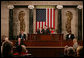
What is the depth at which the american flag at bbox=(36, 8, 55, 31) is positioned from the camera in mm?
16922

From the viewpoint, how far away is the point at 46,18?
55.6ft

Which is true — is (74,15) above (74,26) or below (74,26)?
above

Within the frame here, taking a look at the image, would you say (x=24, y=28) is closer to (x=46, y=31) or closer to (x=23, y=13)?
(x=23, y=13)

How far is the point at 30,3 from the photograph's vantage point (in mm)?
16906

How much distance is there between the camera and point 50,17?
1706 centimetres

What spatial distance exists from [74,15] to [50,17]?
2.69 meters

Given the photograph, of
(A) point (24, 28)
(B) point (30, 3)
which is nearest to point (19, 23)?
(A) point (24, 28)

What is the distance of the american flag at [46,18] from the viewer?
16.9m

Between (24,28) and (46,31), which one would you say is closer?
(46,31)

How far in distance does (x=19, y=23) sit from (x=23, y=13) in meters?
1.12

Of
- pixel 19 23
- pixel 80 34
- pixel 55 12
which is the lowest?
pixel 80 34

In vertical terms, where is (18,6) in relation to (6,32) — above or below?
above

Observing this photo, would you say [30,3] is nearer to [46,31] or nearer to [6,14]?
[6,14]

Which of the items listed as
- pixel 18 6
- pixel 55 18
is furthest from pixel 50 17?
pixel 18 6
